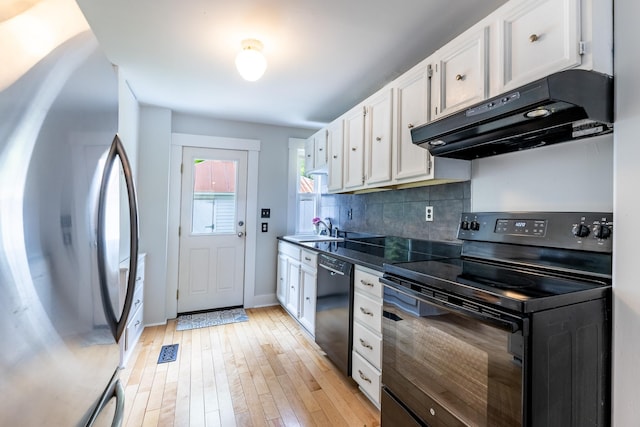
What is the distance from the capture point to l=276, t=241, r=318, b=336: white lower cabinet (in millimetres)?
2684

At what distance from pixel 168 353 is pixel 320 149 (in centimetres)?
243

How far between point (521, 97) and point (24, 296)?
1.47 meters

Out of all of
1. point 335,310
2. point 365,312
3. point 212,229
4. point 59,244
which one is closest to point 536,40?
point 365,312

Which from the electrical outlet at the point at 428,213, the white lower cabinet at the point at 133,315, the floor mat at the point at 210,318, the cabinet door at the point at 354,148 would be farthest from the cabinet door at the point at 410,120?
the floor mat at the point at 210,318

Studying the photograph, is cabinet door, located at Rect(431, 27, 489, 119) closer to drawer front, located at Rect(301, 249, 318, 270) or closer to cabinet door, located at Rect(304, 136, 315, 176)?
drawer front, located at Rect(301, 249, 318, 270)

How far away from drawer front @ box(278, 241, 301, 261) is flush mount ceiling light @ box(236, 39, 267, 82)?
1.66 meters

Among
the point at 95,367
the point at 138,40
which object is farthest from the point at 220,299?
the point at 95,367

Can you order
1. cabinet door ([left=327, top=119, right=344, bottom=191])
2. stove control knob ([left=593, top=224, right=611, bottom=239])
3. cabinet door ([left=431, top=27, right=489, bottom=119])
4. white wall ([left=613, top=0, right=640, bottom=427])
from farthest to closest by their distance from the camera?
cabinet door ([left=327, top=119, right=344, bottom=191]) → cabinet door ([left=431, top=27, right=489, bottom=119]) → stove control knob ([left=593, top=224, right=611, bottom=239]) → white wall ([left=613, top=0, right=640, bottom=427])

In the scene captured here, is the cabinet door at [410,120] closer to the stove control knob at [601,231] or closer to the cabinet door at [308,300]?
the stove control knob at [601,231]

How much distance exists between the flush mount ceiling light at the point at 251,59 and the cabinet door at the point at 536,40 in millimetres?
1342

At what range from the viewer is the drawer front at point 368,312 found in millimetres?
1783

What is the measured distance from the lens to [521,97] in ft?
3.63

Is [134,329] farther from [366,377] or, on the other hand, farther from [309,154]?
[309,154]

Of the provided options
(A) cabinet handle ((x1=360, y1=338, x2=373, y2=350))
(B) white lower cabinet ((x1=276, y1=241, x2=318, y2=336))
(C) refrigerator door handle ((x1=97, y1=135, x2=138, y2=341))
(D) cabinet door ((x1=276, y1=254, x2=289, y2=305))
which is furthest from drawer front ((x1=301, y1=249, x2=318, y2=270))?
(C) refrigerator door handle ((x1=97, y1=135, x2=138, y2=341))
